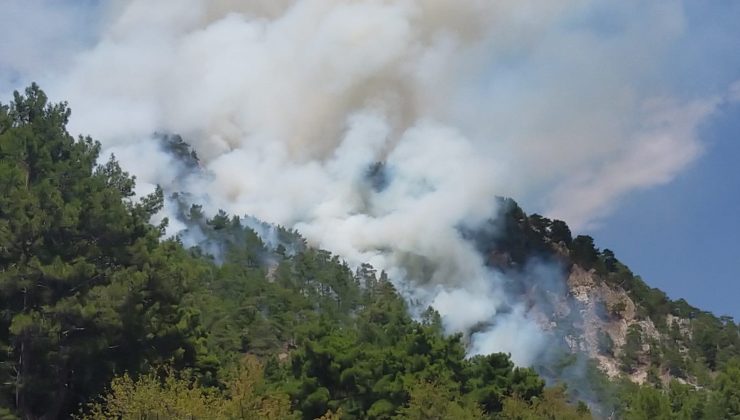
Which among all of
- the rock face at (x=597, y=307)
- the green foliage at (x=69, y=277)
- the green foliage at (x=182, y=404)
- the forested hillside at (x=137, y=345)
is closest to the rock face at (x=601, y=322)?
the rock face at (x=597, y=307)

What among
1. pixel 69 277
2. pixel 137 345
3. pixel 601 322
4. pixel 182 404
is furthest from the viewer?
pixel 601 322

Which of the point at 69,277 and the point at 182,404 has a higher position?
the point at 69,277

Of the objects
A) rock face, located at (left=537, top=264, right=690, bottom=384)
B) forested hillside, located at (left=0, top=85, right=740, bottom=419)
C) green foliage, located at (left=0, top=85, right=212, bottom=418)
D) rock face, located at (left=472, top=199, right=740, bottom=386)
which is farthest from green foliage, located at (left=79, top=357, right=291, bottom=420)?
rock face, located at (left=537, top=264, right=690, bottom=384)

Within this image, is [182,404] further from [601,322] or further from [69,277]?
[601,322]

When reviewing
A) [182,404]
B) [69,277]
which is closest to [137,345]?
[69,277]

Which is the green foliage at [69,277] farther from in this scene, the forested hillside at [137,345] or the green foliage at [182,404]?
the green foliage at [182,404]

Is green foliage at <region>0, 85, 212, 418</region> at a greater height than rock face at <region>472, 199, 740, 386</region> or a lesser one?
lesser

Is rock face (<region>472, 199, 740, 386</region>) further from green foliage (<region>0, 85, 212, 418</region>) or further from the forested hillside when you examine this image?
green foliage (<region>0, 85, 212, 418</region>)

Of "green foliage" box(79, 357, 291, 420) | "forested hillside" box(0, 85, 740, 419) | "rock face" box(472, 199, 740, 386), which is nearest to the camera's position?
"green foliage" box(79, 357, 291, 420)

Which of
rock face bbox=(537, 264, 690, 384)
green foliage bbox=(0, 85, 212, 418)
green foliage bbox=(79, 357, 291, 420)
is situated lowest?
green foliage bbox=(79, 357, 291, 420)

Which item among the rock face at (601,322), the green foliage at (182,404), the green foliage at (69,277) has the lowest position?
the green foliage at (182,404)

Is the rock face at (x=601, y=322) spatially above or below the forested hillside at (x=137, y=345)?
above

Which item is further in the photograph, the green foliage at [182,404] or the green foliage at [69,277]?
the green foliage at [69,277]

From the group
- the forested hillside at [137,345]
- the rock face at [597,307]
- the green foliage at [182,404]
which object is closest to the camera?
the green foliage at [182,404]
